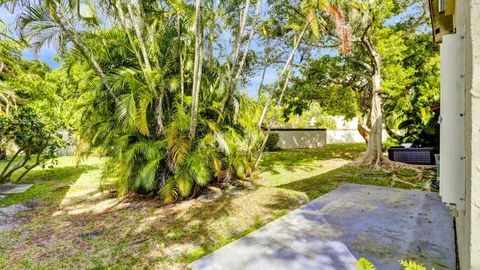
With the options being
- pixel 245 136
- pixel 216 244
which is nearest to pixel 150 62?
pixel 245 136

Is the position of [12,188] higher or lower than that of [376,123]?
lower

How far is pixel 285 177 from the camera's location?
→ 8914 millimetres

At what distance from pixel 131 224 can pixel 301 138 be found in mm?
17183

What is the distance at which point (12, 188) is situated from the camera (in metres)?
7.96

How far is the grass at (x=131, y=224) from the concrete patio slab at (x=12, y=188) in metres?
0.31

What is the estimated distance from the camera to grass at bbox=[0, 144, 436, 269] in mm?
3512

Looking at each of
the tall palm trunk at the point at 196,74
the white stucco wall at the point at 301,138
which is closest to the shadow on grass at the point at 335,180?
the tall palm trunk at the point at 196,74

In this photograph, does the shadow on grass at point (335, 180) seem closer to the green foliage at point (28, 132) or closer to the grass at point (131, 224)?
the grass at point (131, 224)

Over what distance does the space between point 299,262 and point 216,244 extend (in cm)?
125

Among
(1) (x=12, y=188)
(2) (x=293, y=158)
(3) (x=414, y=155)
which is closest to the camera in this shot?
(1) (x=12, y=188)

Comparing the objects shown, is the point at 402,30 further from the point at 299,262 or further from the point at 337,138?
the point at 337,138

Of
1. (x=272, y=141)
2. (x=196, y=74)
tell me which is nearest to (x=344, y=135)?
(x=272, y=141)

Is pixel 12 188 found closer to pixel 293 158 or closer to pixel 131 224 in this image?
pixel 131 224

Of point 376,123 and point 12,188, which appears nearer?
point 12,188
